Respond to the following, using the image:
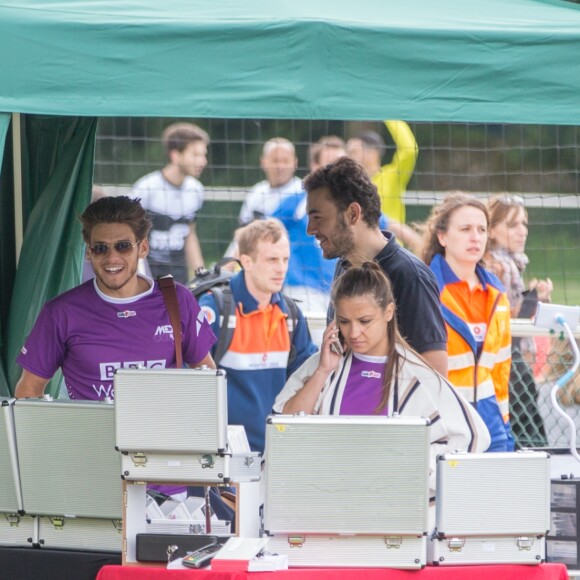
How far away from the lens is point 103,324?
3.96m

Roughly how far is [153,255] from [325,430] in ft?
17.1

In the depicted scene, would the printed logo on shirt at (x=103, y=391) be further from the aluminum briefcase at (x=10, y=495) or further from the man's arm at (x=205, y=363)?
the aluminum briefcase at (x=10, y=495)

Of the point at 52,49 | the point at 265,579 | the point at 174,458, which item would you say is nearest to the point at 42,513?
the point at 174,458

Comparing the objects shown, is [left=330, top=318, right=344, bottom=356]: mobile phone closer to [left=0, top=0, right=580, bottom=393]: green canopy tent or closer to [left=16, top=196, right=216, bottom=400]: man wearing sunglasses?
[left=16, top=196, right=216, bottom=400]: man wearing sunglasses

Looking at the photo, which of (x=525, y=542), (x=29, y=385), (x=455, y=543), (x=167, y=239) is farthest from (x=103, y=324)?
(x=167, y=239)

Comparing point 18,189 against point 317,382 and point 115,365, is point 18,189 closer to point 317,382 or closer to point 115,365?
point 115,365

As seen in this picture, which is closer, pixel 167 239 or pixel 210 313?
pixel 210 313

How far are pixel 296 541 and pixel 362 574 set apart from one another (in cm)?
19

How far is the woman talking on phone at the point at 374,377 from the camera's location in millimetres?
3648

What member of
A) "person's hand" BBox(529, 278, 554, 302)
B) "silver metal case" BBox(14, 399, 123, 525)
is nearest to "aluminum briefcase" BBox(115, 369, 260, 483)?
"silver metal case" BBox(14, 399, 123, 525)

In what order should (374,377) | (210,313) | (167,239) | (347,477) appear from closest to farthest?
1. (347,477)
2. (374,377)
3. (210,313)
4. (167,239)

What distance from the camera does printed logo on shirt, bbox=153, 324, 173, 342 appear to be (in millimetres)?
3984

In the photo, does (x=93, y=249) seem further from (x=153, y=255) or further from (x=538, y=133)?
(x=538, y=133)

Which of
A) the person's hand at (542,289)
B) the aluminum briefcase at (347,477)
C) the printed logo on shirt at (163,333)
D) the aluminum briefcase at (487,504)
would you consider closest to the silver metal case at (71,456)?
the aluminum briefcase at (347,477)
